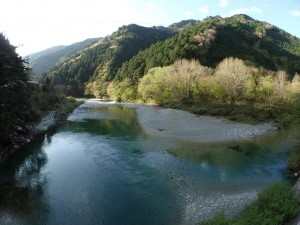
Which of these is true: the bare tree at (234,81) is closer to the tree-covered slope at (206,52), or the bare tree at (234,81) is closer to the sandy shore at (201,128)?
the sandy shore at (201,128)

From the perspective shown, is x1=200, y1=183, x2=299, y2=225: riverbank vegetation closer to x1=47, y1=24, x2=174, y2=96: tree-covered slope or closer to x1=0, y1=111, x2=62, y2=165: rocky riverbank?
x1=0, y1=111, x2=62, y2=165: rocky riverbank

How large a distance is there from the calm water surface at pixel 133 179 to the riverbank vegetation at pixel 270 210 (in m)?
1.81

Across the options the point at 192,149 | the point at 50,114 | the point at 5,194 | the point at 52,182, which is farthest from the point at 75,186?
the point at 50,114

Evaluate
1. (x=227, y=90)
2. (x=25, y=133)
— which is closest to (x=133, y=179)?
(x=25, y=133)

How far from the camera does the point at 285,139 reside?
3647cm

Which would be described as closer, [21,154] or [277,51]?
[21,154]

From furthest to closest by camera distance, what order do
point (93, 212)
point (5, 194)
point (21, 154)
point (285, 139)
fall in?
point (285, 139), point (21, 154), point (5, 194), point (93, 212)

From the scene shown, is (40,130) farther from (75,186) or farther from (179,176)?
(179,176)

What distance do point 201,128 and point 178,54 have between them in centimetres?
6184

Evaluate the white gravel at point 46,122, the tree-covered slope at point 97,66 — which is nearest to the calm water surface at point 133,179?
the white gravel at point 46,122

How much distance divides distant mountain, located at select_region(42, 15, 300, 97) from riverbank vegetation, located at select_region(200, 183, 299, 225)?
80.9 metres

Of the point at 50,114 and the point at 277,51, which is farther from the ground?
the point at 277,51

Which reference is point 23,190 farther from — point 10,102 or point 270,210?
point 270,210

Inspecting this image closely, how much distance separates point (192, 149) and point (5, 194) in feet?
60.2
